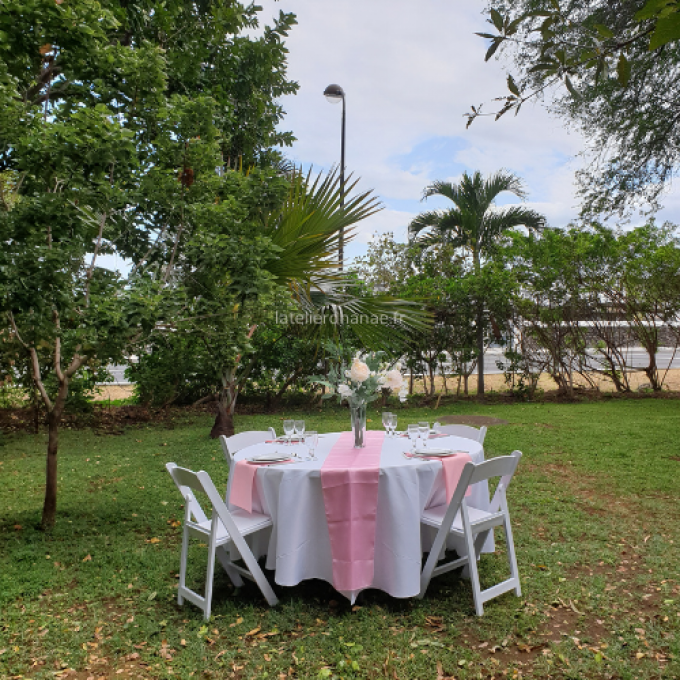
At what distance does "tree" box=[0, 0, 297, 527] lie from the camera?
123 inches

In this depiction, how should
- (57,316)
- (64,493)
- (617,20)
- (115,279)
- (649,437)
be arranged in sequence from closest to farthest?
(57,316) < (115,279) < (617,20) < (64,493) < (649,437)

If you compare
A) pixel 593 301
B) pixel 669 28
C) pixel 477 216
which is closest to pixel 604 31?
pixel 669 28

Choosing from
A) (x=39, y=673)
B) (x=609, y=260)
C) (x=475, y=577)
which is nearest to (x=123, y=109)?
(x=39, y=673)

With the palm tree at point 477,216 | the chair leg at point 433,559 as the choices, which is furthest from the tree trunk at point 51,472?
the palm tree at point 477,216

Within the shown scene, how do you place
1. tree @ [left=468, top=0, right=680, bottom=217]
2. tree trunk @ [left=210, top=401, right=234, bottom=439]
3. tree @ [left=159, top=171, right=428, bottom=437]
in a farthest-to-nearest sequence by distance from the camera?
1. tree trunk @ [left=210, top=401, right=234, bottom=439]
2. tree @ [left=468, top=0, right=680, bottom=217]
3. tree @ [left=159, top=171, right=428, bottom=437]

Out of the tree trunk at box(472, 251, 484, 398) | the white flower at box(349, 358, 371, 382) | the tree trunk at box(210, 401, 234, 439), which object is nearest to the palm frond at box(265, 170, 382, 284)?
the white flower at box(349, 358, 371, 382)

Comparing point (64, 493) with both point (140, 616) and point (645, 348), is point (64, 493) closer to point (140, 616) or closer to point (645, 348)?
point (140, 616)

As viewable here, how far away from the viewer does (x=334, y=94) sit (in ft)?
30.1

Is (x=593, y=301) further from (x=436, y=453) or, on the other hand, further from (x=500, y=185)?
(x=436, y=453)

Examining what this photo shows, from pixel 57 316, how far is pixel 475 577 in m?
3.01

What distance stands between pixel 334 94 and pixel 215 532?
8.28m

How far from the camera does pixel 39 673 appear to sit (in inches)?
89.9

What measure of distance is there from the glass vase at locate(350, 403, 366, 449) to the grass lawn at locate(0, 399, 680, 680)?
0.87 meters

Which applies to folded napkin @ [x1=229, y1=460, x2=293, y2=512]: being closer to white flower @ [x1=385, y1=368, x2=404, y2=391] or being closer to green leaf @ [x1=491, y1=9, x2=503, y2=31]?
white flower @ [x1=385, y1=368, x2=404, y2=391]
